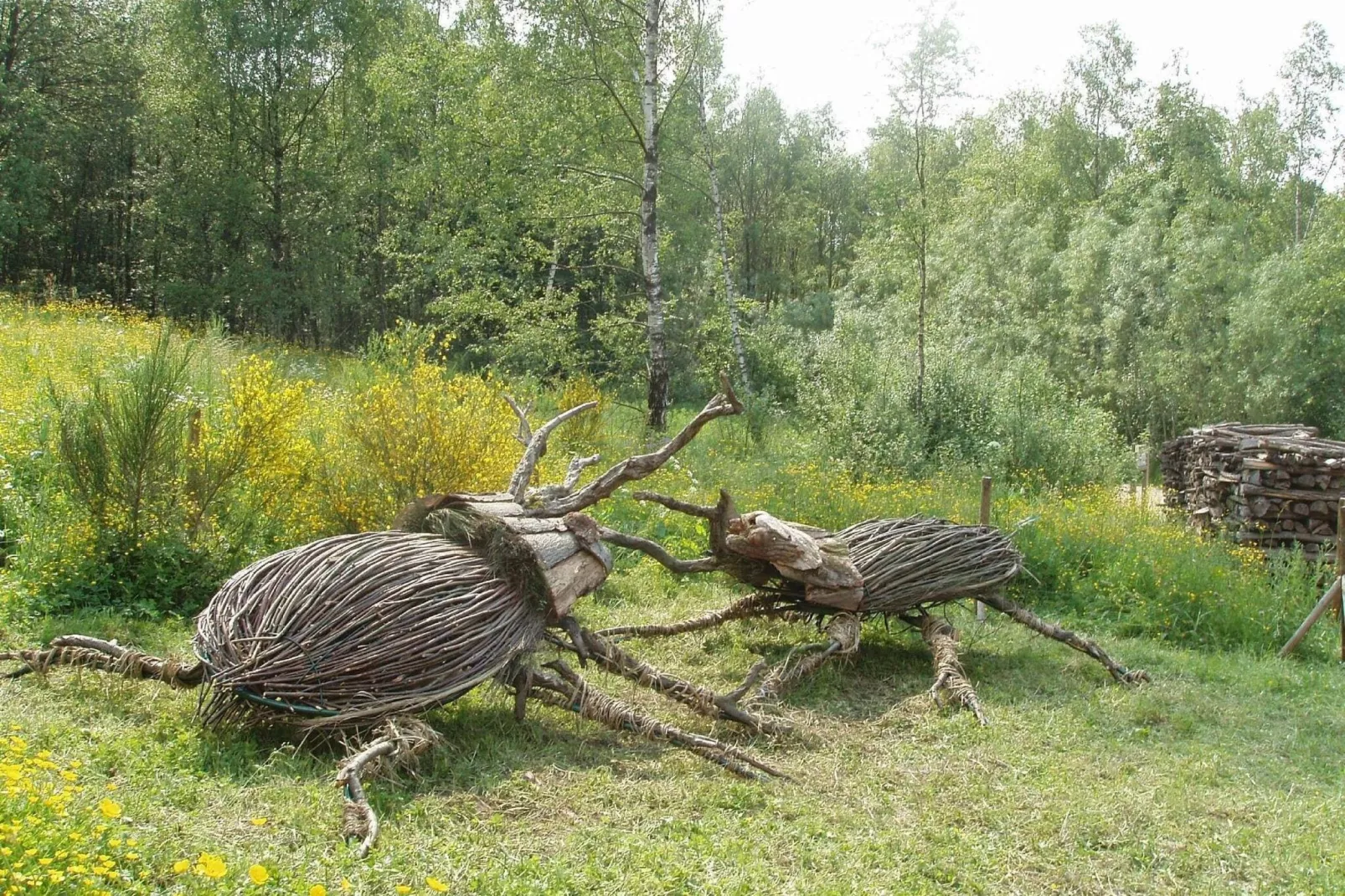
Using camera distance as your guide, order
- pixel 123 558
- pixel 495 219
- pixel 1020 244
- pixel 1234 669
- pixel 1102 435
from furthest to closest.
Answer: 1. pixel 1020 244
2. pixel 1102 435
3. pixel 495 219
4. pixel 1234 669
5. pixel 123 558

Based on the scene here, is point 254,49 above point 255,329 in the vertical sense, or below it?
above

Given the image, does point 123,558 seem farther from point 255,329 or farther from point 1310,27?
point 1310,27

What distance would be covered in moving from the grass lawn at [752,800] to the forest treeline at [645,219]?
7150 mm

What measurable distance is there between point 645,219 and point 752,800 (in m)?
9.11

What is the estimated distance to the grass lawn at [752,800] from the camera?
3123mm

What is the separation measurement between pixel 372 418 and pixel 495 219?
661 cm

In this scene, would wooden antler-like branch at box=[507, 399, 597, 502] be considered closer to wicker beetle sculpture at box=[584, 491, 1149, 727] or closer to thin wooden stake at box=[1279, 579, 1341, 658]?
wicker beetle sculpture at box=[584, 491, 1149, 727]

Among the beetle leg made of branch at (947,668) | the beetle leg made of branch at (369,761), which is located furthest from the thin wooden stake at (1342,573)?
the beetle leg made of branch at (369,761)

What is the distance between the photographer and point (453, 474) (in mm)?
6648

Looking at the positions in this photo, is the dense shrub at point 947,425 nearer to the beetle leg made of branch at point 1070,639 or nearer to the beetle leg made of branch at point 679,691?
the beetle leg made of branch at point 1070,639

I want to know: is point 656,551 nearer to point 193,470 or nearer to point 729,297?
point 193,470

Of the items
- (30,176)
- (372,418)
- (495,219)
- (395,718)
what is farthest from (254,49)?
(395,718)

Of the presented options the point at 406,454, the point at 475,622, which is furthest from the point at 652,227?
the point at 475,622

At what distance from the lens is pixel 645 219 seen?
11961 mm
